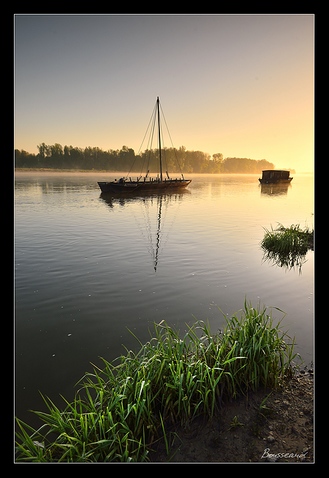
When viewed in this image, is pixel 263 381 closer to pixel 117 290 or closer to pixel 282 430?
pixel 282 430

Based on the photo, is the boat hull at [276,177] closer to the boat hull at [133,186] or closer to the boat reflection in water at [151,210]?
the boat reflection in water at [151,210]

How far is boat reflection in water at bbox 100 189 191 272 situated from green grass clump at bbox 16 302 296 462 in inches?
182

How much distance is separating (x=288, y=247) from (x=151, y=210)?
11.9 metres

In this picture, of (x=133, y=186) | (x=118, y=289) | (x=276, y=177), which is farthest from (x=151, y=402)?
(x=276, y=177)

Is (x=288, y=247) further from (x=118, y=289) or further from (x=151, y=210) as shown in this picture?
(x=151, y=210)

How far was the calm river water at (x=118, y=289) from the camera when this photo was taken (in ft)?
12.7

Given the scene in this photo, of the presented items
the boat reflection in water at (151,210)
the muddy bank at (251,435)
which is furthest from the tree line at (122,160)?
the muddy bank at (251,435)

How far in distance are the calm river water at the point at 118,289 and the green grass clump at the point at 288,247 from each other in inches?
10.6

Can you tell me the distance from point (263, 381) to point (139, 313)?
263cm

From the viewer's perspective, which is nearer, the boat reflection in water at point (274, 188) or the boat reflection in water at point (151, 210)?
the boat reflection in water at point (151, 210)

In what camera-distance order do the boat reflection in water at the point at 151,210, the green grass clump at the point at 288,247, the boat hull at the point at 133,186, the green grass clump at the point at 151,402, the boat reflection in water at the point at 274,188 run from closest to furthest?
the green grass clump at the point at 151,402 → the green grass clump at the point at 288,247 → the boat reflection in water at the point at 151,210 → the boat hull at the point at 133,186 → the boat reflection in water at the point at 274,188

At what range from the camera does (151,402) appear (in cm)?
246
